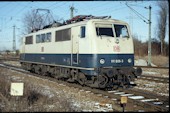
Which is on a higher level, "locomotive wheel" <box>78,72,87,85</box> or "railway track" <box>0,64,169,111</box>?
"locomotive wheel" <box>78,72,87,85</box>

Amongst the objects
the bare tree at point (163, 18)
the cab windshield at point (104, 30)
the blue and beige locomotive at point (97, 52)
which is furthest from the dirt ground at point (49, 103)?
the bare tree at point (163, 18)

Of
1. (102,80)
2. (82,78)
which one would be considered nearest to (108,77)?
(102,80)

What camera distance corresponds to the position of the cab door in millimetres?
14227

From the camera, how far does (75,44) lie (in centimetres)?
1443

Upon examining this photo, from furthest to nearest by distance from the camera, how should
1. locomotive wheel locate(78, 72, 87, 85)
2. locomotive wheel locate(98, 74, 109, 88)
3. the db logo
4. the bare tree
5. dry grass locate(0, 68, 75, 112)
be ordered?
the bare tree → locomotive wheel locate(78, 72, 87, 85) → the db logo → locomotive wheel locate(98, 74, 109, 88) → dry grass locate(0, 68, 75, 112)

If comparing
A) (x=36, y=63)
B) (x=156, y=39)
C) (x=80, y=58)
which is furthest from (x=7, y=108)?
(x=156, y=39)

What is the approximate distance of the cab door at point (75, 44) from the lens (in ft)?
46.7

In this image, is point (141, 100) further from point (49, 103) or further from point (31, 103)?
point (31, 103)

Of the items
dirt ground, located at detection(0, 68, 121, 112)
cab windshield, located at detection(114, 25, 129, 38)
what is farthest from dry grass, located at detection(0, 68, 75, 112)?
cab windshield, located at detection(114, 25, 129, 38)

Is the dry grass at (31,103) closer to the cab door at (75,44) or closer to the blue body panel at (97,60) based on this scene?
the blue body panel at (97,60)

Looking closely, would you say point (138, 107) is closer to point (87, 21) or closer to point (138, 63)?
point (87, 21)

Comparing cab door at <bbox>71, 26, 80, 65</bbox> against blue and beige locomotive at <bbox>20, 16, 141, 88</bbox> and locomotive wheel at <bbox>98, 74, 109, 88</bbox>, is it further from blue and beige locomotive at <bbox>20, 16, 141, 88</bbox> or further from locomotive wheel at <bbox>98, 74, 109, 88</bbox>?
locomotive wheel at <bbox>98, 74, 109, 88</bbox>

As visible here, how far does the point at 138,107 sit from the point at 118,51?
4.25 meters

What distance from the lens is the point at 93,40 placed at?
42.8ft
